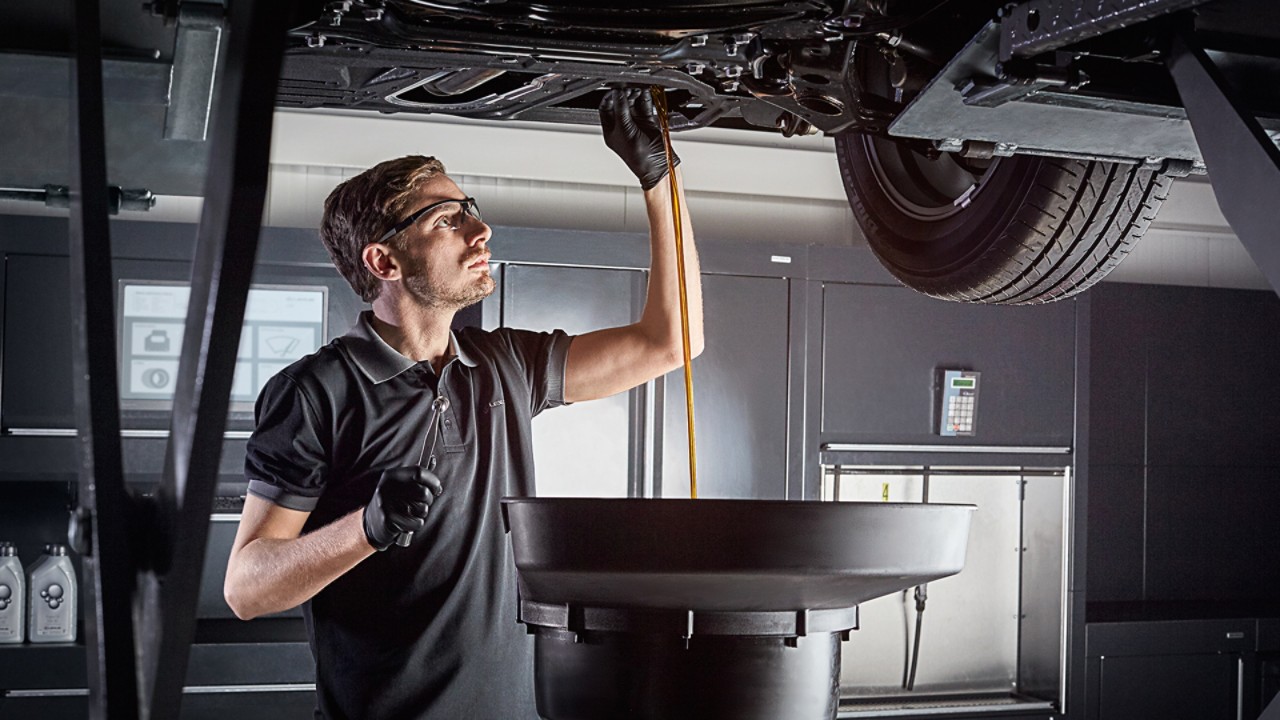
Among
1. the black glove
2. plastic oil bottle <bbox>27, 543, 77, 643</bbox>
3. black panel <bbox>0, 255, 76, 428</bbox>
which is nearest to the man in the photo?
the black glove

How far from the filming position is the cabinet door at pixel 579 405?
3596mm

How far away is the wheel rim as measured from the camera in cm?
154

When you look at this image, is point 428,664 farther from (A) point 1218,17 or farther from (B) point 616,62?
(A) point 1218,17

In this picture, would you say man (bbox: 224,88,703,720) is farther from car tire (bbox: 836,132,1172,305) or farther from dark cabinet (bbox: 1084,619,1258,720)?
dark cabinet (bbox: 1084,619,1258,720)

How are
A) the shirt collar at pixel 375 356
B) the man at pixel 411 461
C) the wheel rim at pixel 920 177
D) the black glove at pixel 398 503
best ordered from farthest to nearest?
the shirt collar at pixel 375 356, the man at pixel 411 461, the wheel rim at pixel 920 177, the black glove at pixel 398 503

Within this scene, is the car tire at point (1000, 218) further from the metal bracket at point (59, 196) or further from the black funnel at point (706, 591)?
the metal bracket at point (59, 196)

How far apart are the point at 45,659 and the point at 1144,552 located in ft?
13.2

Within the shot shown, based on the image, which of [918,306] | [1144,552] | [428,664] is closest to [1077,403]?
[918,306]

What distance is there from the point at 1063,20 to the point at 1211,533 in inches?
178

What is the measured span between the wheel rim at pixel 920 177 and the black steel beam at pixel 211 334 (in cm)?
107

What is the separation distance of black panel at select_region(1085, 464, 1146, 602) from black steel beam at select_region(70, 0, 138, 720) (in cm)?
469

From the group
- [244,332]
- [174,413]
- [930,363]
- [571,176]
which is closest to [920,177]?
[174,413]

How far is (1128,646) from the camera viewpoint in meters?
4.12

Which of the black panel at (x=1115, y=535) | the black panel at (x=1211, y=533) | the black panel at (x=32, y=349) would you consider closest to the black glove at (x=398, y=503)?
the black panel at (x=32, y=349)
